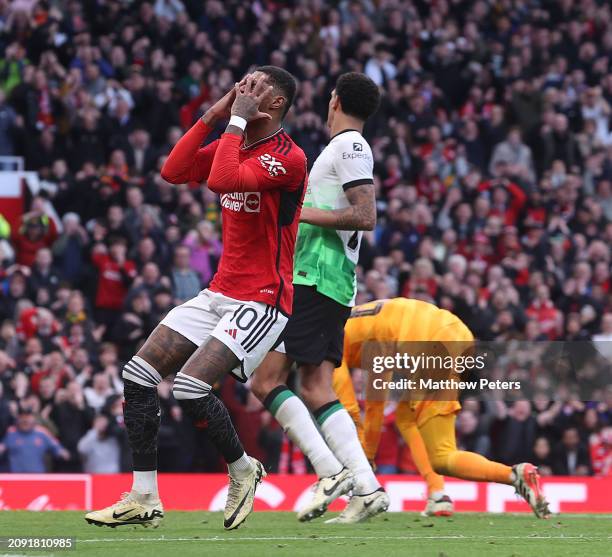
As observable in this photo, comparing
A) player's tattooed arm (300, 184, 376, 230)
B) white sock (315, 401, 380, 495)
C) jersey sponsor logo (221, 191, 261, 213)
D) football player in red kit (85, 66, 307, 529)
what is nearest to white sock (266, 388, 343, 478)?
white sock (315, 401, 380, 495)

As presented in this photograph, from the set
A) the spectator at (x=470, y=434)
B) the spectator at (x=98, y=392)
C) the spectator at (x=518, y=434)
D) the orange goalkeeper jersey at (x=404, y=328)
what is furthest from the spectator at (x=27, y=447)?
the orange goalkeeper jersey at (x=404, y=328)

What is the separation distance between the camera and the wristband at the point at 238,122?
7.07 metres

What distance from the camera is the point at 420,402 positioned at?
31.7 ft

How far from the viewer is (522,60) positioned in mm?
22312

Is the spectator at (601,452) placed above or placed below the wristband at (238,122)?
below

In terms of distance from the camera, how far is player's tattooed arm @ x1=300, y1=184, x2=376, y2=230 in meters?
8.04

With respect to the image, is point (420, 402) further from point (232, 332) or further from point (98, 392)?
point (98, 392)

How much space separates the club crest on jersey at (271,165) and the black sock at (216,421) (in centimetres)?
120

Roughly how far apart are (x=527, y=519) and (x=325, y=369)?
1.97 m

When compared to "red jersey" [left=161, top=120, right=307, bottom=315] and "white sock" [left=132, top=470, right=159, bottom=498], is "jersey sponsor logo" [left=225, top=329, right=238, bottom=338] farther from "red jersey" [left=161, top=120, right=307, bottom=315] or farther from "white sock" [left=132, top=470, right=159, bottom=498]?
"white sock" [left=132, top=470, right=159, bottom=498]

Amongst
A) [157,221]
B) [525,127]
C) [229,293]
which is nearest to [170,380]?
[157,221]

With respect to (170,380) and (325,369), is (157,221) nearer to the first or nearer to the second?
(170,380)

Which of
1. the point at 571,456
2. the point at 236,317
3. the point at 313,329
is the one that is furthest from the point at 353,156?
the point at 571,456

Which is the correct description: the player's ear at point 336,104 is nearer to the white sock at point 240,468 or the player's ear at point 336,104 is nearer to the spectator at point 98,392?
the white sock at point 240,468
